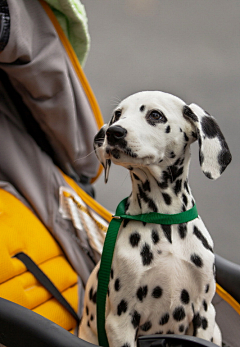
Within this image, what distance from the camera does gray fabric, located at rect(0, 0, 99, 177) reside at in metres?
0.82

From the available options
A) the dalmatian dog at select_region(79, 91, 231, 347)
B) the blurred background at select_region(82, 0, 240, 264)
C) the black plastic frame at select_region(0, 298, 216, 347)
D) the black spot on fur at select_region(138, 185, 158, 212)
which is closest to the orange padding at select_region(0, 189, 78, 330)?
the black plastic frame at select_region(0, 298, 216, 347)

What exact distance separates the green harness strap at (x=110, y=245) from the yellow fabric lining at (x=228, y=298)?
0.98 ft

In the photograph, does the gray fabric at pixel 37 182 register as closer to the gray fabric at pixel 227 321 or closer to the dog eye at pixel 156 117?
the gray fabric at pixel 227 321

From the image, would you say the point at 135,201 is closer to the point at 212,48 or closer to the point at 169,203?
the point at 169,203

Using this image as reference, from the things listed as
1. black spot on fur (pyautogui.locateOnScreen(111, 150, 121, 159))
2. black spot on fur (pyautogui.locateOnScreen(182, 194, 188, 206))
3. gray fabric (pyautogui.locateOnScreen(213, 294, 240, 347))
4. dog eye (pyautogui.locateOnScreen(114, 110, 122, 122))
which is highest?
dog eye (pyautogui.locateOnScreen(114, 110, 122, 122))

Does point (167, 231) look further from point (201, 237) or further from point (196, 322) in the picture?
point (196, 322)

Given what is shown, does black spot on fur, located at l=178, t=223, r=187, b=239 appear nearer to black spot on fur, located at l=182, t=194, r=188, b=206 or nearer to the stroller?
black spot on fur, located at l=182, t=194, r=188, b=206

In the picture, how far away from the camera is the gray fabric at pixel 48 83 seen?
82 cm

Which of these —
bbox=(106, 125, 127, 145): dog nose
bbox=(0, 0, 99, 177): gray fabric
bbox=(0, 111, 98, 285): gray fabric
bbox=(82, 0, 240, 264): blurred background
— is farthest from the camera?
bbox=(82, 0, 240, 264): blurred background

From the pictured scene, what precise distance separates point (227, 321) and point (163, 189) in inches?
16.8

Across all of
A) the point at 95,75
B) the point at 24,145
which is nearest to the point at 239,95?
the point at 95,75

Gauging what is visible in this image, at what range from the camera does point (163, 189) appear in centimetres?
64

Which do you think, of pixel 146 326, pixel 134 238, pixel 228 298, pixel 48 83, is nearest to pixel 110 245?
pixel 134 238

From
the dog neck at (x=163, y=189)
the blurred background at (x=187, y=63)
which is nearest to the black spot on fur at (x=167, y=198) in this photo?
the dog neck at (x=163, y=189)
